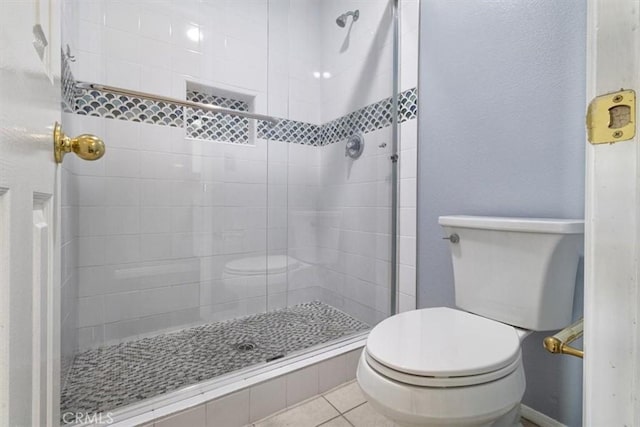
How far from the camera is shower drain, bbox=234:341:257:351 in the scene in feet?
4.75

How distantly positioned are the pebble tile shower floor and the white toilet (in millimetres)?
721

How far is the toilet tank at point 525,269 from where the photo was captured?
35.4 inches

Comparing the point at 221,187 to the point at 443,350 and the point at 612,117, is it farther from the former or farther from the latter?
the point at 612,117

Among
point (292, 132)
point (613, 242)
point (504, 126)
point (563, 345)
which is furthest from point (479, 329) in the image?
point (292, 132)

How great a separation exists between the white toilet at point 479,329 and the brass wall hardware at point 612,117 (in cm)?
56

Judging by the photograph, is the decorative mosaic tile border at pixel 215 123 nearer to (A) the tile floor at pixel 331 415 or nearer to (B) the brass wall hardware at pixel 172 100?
(B) the brass wall hardware at pixel 172 100

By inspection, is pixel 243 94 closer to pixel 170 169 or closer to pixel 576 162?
pixel 170 169

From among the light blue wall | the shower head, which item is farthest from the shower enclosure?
the light blue wall

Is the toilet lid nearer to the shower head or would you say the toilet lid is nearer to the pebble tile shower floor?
the pebble tile shower floor

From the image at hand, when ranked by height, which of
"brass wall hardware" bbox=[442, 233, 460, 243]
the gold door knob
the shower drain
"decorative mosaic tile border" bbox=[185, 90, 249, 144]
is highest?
"decorative mosaic tile border" bbox=[185, 90, 249, 144]

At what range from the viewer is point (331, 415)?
3.69 feet

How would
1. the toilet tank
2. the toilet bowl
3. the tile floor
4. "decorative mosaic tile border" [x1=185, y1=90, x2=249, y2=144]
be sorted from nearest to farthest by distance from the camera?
the toilet bowl
the toilet tank
the tile floor
"decorative mosaic tile border" [x1=185, y1=90, x2=249, y2=144]

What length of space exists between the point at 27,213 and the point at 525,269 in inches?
46.4

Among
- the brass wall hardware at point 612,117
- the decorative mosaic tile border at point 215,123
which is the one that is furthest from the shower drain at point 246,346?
the brass wall hardware at point 612,117
